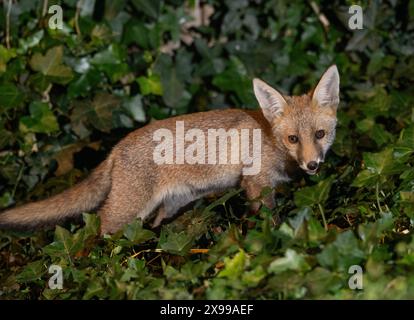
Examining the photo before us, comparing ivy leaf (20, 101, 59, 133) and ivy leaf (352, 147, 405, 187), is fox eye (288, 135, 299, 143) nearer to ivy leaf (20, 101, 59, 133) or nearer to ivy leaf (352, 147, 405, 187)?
ivy leaf (352, 147, 405, 187)

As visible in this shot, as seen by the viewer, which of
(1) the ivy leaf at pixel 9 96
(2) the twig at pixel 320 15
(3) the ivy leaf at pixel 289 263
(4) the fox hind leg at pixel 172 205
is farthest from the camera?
(2) the twig at pixel 320 15

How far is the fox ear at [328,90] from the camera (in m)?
4.79

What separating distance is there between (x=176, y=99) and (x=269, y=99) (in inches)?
72.5

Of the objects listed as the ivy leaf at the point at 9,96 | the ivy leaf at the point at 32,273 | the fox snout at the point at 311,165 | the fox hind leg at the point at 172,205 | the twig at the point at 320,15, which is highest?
Result: the twig at the point at 320,15

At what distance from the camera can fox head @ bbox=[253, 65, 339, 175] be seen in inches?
188

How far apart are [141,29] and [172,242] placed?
11.0ft

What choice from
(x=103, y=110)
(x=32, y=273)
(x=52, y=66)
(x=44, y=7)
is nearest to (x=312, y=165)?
(x=32, y=273)

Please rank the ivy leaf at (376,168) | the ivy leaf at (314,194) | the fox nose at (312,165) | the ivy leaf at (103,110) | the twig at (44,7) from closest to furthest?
the ivy leaf at (314,194), the ivy leaf at (376,168), the fox nose at (312,165), the ivy leaf at (103,110), the twig at (44,7)

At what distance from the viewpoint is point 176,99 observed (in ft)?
21.7

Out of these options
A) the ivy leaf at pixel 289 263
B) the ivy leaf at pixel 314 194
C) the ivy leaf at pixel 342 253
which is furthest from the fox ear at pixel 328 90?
the ivy leaf at pixel 289 263

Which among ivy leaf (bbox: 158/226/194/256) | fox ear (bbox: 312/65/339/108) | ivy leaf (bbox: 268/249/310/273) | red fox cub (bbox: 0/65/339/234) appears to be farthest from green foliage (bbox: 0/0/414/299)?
fox ear (bbox: 312/65/339/108)

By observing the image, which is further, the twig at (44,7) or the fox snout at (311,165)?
the twig at (44,7)

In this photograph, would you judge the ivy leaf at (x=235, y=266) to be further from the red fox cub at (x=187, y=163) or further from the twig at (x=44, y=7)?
the twig at (x=44, y=7)
